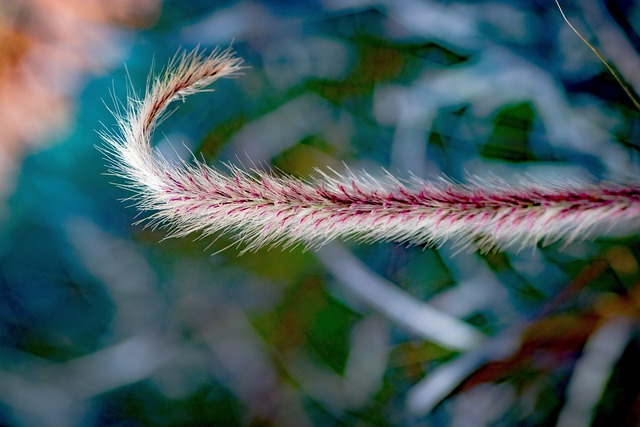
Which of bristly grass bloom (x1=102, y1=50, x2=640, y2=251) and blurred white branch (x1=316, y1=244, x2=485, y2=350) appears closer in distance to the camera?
bristly grass bloom (x1=102, y1=50, x2=640, y2=251)

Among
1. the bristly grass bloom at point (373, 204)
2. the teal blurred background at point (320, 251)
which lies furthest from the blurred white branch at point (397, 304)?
the bristly grass bloom at point (373, 204)

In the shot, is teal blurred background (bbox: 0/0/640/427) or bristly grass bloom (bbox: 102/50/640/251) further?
teal blurred background (bbox: 0/0/640/427)

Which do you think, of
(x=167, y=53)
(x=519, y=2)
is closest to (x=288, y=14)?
(x=167, y=53)

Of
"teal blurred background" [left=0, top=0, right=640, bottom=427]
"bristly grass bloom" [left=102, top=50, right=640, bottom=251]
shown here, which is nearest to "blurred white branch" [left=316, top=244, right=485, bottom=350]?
"teal blurred background" [left=0, top=0, right=640, bottom=427]

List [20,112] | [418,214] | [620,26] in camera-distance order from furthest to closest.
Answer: [20,112]
[620,26]
[418,214]

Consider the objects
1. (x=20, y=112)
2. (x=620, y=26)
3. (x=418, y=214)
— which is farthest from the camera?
(x=20, y=112)

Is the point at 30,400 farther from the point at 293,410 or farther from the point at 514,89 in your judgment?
the point at 514,89

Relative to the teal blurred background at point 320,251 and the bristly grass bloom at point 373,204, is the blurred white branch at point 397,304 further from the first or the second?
the bristly grass bloom at point 373,204

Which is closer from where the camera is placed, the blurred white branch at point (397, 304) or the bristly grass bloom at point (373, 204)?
the bristly grass bloom at point (373, 204)

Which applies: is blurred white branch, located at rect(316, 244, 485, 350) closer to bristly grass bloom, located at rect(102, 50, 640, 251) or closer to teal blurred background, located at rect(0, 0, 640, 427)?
teal blurred background, located at rect(0, 0, 640, 427)
